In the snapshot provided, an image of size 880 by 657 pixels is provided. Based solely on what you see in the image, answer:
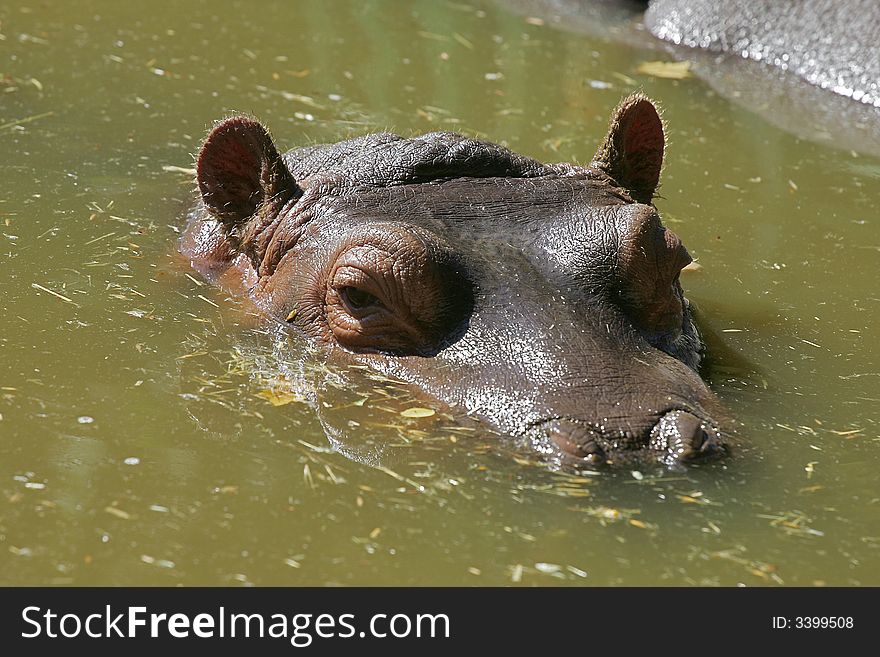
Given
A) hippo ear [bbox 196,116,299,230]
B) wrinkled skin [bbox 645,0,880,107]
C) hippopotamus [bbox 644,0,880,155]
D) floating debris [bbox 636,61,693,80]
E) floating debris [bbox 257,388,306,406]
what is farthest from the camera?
floating debris [bbox 636,61,693,80]

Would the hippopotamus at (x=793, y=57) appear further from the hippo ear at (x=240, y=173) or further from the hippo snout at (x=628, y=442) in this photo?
the hippo snout at (x=628, y=442)

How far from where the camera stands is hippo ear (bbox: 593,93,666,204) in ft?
21.7

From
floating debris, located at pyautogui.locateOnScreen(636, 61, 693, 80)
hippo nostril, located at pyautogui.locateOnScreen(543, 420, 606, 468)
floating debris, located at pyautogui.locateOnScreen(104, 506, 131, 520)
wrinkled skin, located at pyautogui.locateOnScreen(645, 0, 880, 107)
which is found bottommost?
floating debris, located at pyautogui.locateOnScreen(104, 506, 131, 520)

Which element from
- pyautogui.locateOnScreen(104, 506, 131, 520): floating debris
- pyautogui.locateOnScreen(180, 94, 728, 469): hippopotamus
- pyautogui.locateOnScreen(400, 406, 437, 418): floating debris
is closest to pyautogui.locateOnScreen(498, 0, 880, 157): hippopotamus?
pyautogui.locateOnScreen(180, 94, 728, 469): hippopotamus

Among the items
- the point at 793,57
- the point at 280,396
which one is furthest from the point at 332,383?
the point at 793,57

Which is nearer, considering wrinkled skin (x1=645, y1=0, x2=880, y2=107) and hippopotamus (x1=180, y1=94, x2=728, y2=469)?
hippopotamus (x1=180, y1=94, x2=728, y2=469)

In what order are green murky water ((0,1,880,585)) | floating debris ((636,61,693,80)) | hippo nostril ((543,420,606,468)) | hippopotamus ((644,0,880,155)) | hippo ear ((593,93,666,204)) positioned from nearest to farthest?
green murky water ((0,1,880,585)) < hippo nostril ((543,420,606,468)) < hippo ear ((593,93,666,204)) < hippopotamus ((644,0,880,155)) < floating debris ((636,61,693,80))

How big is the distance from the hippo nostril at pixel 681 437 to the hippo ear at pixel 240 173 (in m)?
2.11

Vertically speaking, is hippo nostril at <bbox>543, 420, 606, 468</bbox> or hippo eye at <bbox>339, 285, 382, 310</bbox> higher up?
hippo eye at <bbox>339, 285, 382, 310</bbox>

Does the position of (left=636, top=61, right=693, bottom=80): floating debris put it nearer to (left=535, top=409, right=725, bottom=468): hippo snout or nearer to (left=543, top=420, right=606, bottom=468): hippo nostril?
(left=535, top=409, right=725, bottom=468): hippo snout

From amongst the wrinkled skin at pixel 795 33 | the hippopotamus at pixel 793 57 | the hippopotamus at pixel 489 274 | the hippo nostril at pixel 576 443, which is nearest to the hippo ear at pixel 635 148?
the hippopotamus at pixel 489 274

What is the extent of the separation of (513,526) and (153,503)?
3.95ft

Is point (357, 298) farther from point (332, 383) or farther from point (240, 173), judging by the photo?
point (240, 173)

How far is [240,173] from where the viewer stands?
6438 mm
